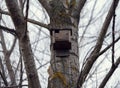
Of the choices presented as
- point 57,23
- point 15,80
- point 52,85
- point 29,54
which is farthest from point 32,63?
point 15,80

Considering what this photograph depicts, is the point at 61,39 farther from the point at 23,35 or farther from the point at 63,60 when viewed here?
the point at 23,35

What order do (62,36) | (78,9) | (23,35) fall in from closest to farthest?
(23,35) → (62,36) → (78,9)

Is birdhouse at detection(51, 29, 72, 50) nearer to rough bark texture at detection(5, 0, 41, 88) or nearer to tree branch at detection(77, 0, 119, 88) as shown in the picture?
tree branch at detection(77, 0, 119, 88)

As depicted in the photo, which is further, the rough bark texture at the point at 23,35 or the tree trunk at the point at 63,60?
the tree trunk at the point at 63,60

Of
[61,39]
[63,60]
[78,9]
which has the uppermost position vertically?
[78,9]

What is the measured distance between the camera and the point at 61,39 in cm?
199

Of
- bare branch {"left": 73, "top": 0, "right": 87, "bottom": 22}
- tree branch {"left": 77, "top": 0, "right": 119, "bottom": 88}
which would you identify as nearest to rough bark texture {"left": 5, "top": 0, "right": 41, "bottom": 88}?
tree branch {"left": 77, "top": 0, "right": 119, "bottom": 88}

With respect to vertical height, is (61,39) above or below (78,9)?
below

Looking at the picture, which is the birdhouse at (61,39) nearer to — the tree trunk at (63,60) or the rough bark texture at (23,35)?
the tree trunk at (63,60)

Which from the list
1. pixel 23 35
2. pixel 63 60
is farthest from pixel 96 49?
pixel 23 35

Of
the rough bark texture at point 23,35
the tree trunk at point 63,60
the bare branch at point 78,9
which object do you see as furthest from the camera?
the bare branch at point 78,9

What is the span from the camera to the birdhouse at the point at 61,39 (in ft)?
6.43

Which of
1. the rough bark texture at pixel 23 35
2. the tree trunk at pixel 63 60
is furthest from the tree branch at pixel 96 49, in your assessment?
the rough bark texture at pixel 23 35

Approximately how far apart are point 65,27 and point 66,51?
0.16 metres
